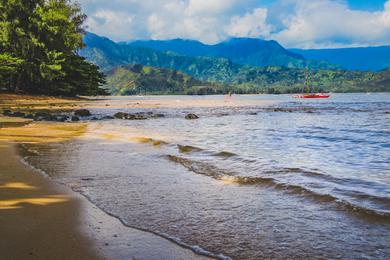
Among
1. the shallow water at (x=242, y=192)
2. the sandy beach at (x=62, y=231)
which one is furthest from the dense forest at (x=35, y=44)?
→ the sandy beach at (x=62, y=231)

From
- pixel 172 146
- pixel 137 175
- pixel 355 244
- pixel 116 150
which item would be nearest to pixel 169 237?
pixel 355 244

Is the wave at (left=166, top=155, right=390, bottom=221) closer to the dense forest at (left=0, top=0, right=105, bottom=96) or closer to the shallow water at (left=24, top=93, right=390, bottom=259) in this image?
the shallow water at (left=24, top=93, right=390, bottom=259)

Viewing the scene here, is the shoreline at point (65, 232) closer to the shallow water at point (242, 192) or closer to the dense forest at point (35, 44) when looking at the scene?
the shallow water at point (242, 192)

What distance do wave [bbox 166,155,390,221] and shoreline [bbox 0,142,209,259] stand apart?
3729mm

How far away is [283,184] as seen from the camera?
954 cm

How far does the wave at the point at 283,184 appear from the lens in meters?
7.30

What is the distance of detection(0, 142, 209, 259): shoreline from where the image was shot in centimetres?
507

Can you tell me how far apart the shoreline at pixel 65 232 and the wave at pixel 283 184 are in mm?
3729

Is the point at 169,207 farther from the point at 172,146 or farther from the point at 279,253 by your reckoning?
the point at 172,146

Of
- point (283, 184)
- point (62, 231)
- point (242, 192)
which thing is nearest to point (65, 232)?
point (62, 231)

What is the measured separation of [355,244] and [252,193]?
11.1ft

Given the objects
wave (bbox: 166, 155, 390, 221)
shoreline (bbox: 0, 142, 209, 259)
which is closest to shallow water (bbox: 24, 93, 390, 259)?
wave (bbox: 166, 155, 390, 221)

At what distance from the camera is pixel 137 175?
34.9 ft

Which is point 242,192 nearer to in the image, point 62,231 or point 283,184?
point 283,184
